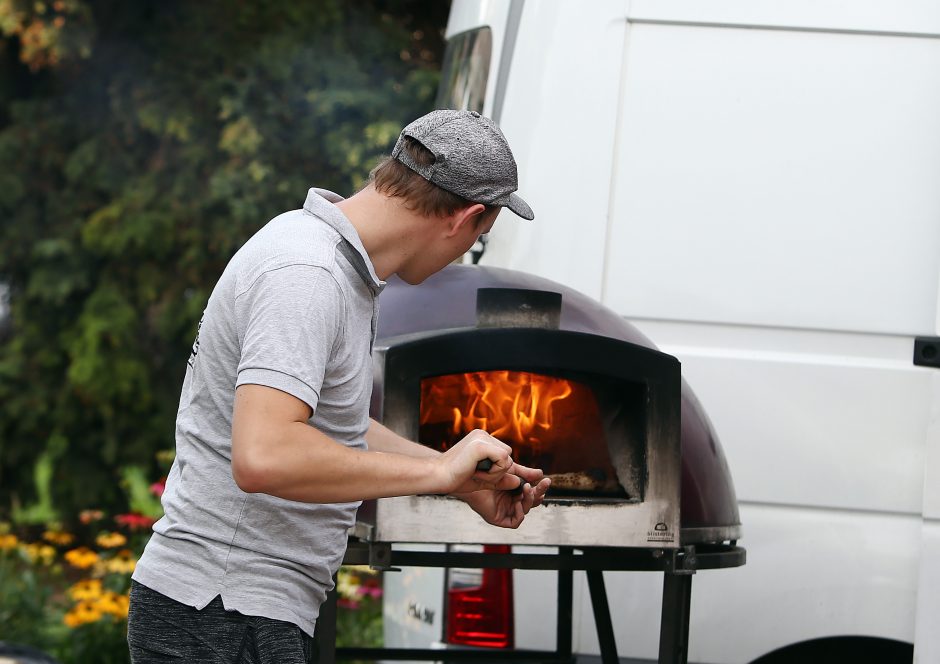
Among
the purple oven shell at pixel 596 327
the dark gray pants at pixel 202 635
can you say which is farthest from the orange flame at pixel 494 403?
the dark gray pants at pixel 202 635

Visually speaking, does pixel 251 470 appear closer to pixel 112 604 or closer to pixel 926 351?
pixel 926 351

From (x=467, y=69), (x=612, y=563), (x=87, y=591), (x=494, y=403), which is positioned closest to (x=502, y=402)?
(x=494, y=403)

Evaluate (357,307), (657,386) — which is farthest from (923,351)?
(357,307)

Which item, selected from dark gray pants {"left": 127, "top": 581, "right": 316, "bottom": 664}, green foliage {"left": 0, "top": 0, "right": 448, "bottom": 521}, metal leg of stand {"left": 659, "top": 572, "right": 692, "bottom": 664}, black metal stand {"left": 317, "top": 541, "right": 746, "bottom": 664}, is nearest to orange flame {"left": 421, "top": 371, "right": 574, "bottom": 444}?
black metal stand {"left": 317, "top": 541, "right": 746, "bottom": 664}

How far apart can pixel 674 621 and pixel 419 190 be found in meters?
1.07

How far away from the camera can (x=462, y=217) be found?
1.94 metres

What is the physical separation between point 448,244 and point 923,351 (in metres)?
1.18

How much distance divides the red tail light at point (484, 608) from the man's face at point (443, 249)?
1.11m

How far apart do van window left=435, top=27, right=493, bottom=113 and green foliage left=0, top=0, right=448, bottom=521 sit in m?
2.62

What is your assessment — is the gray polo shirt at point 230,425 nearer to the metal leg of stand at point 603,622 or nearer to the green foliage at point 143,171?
the metal leg of stand at point 603,622

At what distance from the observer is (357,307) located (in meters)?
1.88

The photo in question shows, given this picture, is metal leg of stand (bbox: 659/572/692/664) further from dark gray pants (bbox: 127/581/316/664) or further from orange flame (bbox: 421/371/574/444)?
dark gray pants (bbox: 127/581/316/664)

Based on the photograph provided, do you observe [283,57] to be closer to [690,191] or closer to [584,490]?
[690,191]

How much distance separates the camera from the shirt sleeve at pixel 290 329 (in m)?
1.69
